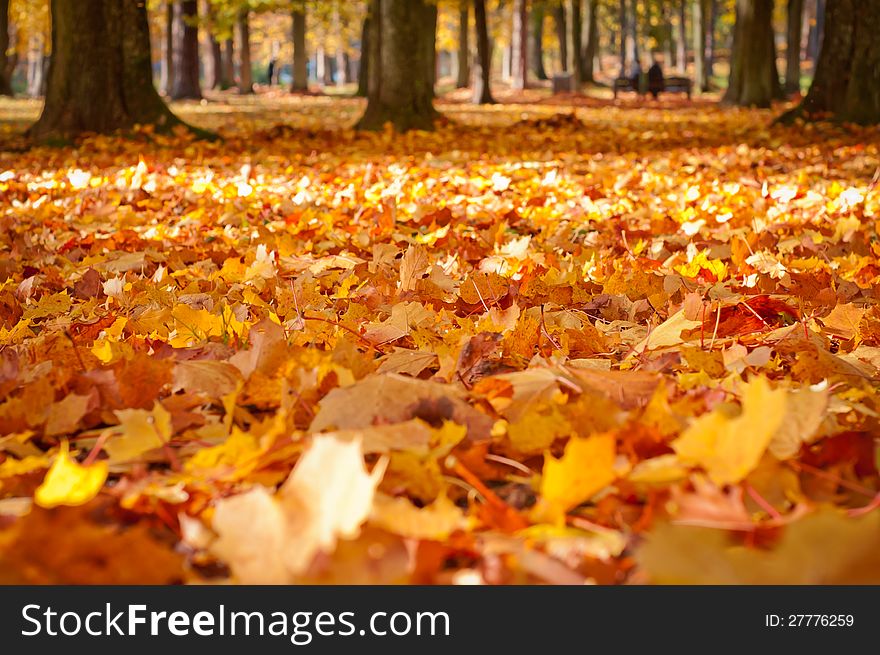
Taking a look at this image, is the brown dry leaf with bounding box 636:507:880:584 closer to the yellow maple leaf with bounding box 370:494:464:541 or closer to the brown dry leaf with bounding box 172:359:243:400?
the yellow maple leaf with bounding box 370:494:464:541

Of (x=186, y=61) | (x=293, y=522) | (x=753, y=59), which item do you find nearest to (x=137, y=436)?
(x=293, y=522)

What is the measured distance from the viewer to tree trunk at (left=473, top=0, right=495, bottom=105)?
61.2 ft

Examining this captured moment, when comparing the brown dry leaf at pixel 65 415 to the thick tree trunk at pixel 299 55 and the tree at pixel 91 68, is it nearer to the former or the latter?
the tree at pixel 91 68

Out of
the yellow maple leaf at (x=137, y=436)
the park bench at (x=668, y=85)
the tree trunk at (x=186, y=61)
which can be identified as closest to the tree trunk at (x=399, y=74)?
the yellow maple leaf at (x=137, y=436)

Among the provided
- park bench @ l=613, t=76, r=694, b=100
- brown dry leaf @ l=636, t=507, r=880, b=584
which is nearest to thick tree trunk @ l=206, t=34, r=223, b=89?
park bench @ l=613, t=76, r=694, b=100

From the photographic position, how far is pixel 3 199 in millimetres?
5332

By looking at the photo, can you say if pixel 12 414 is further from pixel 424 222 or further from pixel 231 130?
pixel 231 130

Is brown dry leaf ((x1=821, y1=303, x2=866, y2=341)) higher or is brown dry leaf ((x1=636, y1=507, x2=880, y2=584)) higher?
brown dry leaf ((x1=821, y1=303, x2=866, y2=341))

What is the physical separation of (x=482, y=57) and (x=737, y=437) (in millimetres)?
19974

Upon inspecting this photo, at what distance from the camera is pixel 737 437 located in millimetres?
1064

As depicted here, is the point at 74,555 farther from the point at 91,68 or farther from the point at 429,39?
the point at 429,39

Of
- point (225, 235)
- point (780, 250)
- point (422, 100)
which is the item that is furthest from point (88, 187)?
point (422, 100)

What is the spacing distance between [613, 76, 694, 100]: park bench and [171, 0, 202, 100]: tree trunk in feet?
37.9

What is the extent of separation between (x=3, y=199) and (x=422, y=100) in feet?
22.1
